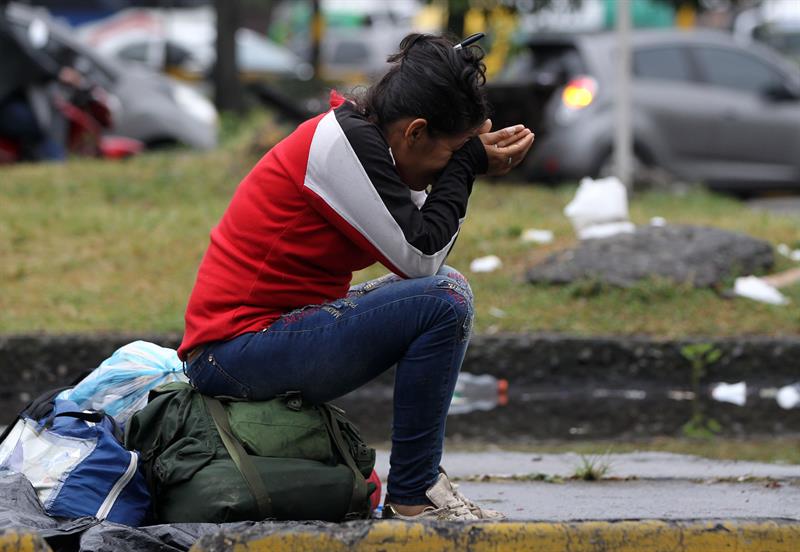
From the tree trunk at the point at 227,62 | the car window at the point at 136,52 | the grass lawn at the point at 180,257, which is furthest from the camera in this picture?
the car window at the point at 136,52

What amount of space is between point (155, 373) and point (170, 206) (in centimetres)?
511

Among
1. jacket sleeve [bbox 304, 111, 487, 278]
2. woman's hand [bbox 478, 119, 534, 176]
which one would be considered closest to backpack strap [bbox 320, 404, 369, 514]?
jacket sleeve [bbox 304, 111, 487, 278]

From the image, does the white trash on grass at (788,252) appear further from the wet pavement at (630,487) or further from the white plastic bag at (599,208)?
the wet pavement at (630,487)

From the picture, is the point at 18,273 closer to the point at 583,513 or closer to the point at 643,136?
the point at 583,513

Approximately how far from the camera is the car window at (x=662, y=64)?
11445 mm

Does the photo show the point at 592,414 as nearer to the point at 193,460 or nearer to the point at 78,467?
the point at 193,460

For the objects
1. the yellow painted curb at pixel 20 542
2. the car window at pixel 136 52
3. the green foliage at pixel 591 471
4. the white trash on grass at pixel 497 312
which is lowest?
the car window at pixel 136 52

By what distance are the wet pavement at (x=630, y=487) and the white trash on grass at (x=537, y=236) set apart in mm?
2578

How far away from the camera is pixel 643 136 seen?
11055mm

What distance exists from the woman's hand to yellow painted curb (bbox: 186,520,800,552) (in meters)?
1.04

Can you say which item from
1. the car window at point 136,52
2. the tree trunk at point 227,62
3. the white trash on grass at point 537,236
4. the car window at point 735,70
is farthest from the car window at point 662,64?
the car window at point 136,52

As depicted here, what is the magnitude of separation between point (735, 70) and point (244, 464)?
9.66 meters

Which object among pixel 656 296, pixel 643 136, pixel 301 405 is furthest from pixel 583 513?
pixel 643 136

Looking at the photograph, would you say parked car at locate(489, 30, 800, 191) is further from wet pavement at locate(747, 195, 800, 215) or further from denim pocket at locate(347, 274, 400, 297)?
denim pocket at locate(347, 274, 400, 297)
